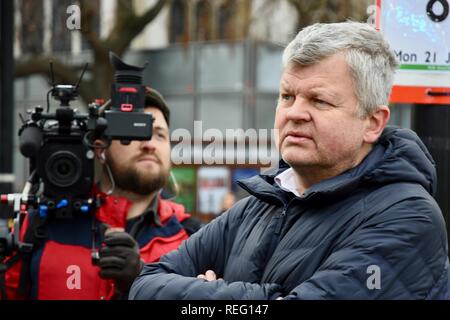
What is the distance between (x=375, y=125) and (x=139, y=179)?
5.97ft

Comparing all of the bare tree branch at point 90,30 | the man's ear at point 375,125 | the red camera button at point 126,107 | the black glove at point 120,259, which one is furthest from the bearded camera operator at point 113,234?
the bare tree branch at point 90,30

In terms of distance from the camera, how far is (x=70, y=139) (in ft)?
13.1

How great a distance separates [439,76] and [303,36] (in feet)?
3.04

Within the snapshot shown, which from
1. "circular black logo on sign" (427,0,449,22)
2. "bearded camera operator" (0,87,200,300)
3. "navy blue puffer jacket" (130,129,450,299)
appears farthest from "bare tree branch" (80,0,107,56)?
"navy blue puffer jacket" (130,129,450,299)

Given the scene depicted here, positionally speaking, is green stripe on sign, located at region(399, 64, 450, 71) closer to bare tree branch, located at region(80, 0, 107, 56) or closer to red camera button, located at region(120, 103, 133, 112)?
red camera button, located at region(120, 103, 133, 112)

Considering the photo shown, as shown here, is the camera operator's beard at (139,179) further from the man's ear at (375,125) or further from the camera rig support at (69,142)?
the man's ear at (375,125)

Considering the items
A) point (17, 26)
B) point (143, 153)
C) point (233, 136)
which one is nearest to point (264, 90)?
point (233, 136)

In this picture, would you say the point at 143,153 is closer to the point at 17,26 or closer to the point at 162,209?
the point at 162,209

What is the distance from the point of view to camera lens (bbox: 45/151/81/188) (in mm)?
3967

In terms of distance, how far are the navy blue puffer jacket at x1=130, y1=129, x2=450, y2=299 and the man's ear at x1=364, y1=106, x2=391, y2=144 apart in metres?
0.03

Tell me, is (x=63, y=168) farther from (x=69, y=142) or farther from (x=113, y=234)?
(x=113, y=234)

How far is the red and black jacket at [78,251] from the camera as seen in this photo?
12.9 ft

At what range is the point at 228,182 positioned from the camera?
1552 centimetres

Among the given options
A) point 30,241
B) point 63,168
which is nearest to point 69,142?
point 63,168
